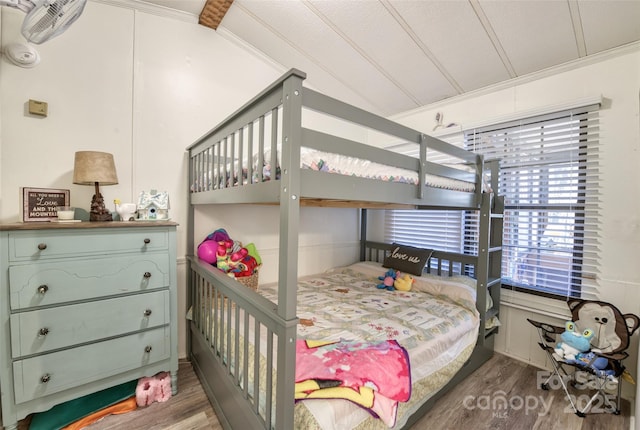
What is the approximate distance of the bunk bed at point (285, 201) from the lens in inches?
38.1

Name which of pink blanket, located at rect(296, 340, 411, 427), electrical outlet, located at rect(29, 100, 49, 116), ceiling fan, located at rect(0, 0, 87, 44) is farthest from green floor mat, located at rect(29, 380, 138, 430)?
ceiling fan, located at rect(0, 0, 87, 44)

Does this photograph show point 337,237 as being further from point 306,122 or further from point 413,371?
point 413,371

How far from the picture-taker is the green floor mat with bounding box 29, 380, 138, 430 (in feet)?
4.76

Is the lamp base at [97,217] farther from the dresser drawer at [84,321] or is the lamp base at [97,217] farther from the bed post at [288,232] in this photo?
the bed post at [288,232]

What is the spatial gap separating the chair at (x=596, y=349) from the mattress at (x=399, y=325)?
21.3 inches

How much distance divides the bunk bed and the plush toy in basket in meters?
0.13

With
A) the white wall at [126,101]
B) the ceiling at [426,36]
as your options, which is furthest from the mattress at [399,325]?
the ceiling at [426,36]

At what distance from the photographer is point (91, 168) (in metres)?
1.57

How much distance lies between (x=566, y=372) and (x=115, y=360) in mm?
3118

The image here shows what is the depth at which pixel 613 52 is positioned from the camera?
1.86m

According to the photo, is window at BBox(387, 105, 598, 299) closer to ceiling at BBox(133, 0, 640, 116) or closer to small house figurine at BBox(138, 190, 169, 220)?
ceiling at BBox(133, 0, 640, 116)

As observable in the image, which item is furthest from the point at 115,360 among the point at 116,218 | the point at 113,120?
the point at 113,120

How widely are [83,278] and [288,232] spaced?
1286 mm

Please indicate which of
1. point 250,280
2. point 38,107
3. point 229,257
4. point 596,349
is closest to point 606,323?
point 596,349
